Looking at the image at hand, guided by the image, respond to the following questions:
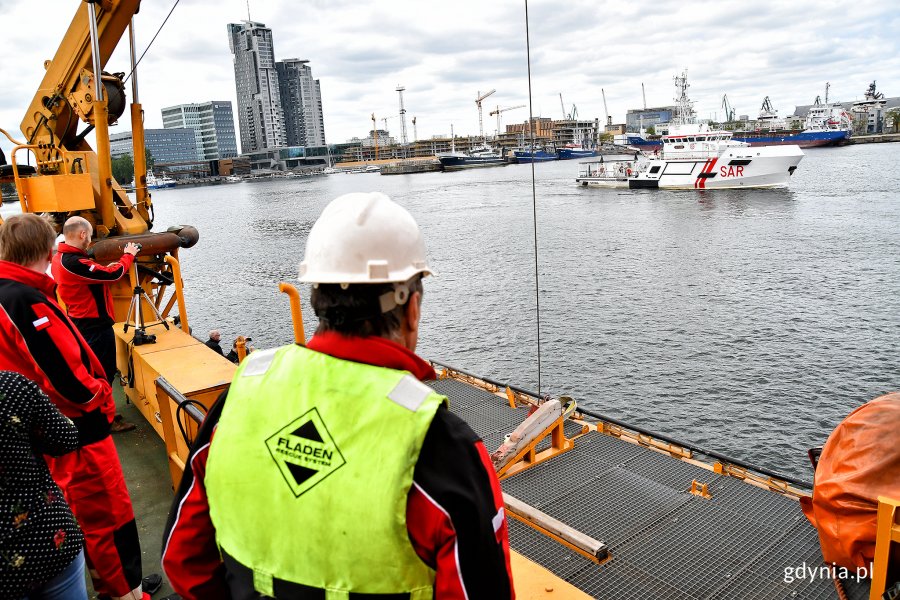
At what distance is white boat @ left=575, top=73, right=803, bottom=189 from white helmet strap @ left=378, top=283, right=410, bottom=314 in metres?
57.7

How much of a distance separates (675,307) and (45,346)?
20146mm

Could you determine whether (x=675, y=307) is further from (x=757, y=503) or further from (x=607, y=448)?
(x=757, y=503)

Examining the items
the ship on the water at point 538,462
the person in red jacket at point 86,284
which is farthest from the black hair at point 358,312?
the person in red jacket at point 86,284

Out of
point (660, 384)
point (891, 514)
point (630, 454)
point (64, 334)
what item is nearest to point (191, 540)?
point (64, 334)

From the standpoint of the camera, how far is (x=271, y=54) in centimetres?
19600

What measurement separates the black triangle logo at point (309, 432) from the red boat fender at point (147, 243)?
6.85m

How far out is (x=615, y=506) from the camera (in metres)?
5.46

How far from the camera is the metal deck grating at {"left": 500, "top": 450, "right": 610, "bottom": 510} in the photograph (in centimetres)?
575

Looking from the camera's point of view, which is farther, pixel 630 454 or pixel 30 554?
pixel 630 454

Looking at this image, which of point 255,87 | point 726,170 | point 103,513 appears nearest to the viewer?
point 103,513

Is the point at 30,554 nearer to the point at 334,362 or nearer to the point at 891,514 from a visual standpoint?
the point at 334,362

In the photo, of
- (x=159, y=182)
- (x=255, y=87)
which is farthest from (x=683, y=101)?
(x=255, y=87)

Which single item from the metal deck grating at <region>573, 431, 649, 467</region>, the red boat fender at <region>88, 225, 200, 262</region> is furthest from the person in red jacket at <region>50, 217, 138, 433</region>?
the metal deck grating at <region>573, 431, 649, 467</region>

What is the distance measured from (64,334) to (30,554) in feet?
4.22
